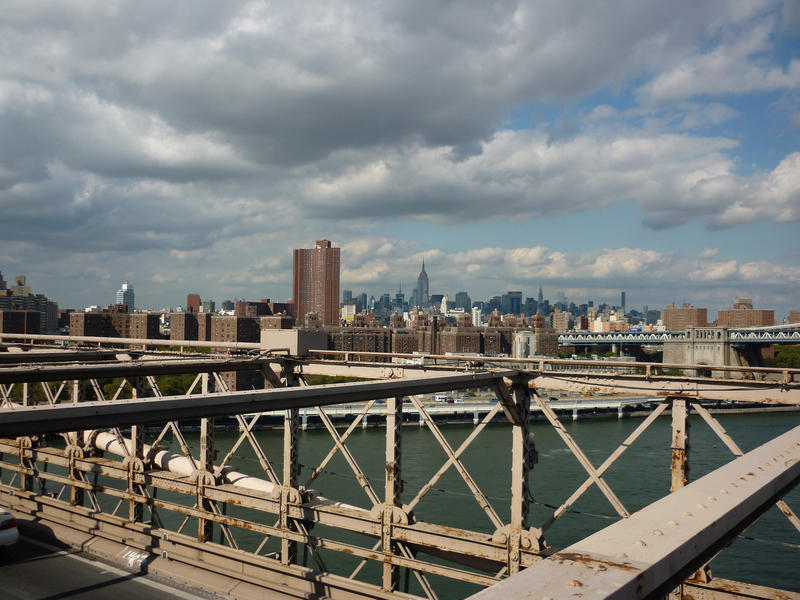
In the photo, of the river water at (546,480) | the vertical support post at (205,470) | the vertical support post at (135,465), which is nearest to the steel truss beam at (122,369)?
the vertical support post at (205,470)

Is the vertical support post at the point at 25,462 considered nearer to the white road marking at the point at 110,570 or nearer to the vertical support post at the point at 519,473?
the white road marking at the point at 110,570

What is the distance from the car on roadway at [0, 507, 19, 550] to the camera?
491 inches

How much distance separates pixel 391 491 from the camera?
31.5ft

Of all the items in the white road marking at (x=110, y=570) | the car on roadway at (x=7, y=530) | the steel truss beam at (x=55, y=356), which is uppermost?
the steel truss beam at (x=55, y=356)

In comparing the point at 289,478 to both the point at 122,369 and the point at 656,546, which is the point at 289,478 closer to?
the point at 122,369

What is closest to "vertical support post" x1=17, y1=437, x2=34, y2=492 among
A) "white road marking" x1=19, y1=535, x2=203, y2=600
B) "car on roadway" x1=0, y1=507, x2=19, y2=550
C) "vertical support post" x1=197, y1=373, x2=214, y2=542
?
"white road marking" x1=19, y1=535, x2=203, y2=600

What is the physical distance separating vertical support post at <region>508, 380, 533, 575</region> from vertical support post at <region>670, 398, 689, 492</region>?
6.51ft

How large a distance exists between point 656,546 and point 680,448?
7381 millimetres

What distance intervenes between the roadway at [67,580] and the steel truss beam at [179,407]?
616 cm

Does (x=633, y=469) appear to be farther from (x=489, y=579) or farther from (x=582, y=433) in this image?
(x=489, y=579)

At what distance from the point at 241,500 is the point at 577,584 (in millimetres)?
10680

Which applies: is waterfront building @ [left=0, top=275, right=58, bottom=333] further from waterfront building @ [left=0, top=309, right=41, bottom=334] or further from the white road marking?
the white road marking

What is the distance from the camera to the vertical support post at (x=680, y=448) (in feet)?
26.7

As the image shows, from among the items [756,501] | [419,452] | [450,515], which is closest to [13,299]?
[419,452]
